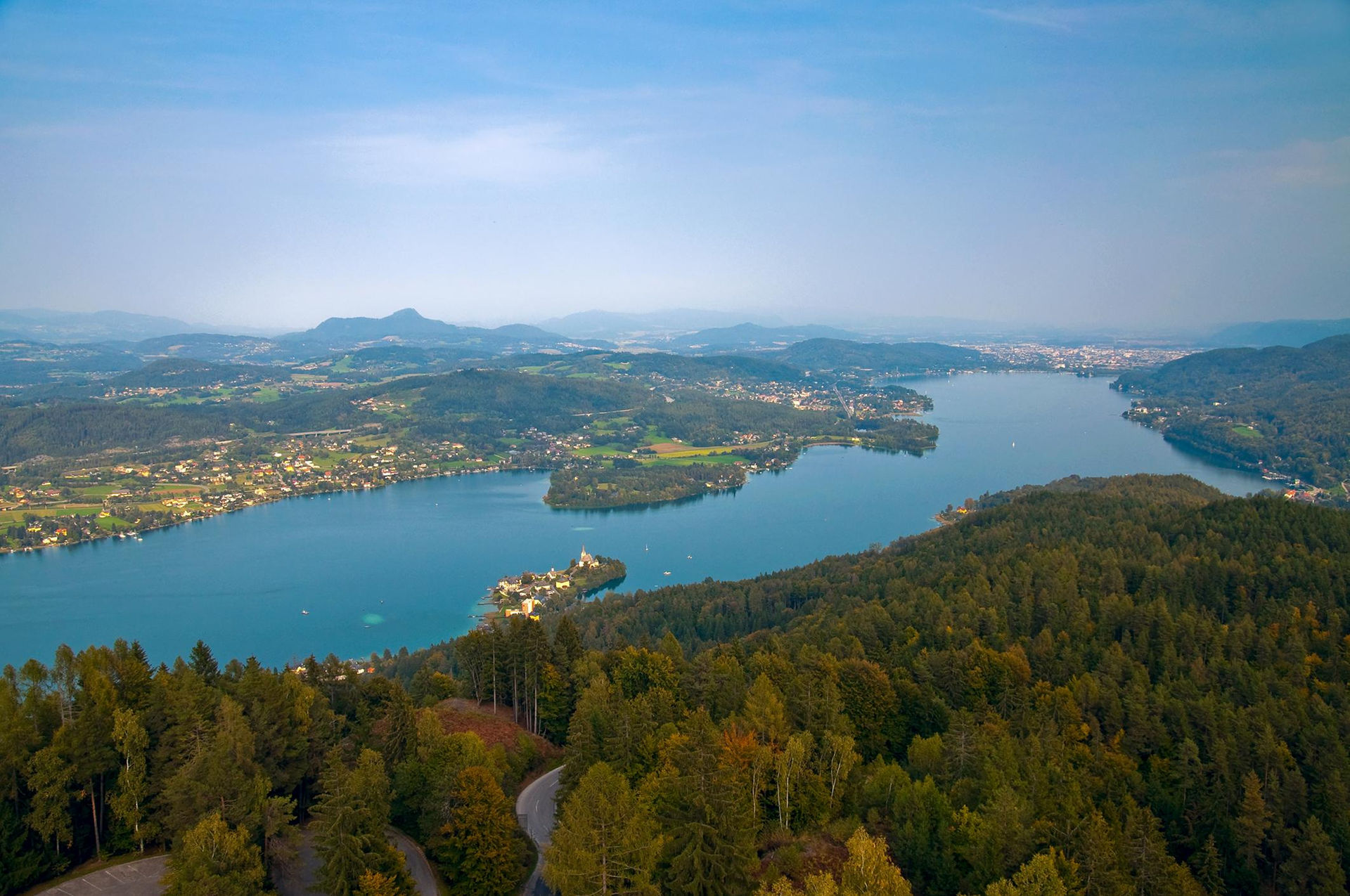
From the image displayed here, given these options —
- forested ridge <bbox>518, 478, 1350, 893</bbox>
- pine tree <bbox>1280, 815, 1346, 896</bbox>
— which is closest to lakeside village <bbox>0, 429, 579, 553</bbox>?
forested ridge <bbox>518, 478, 1350, 893</bbox>

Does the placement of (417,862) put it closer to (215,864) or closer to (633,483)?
(215,864)

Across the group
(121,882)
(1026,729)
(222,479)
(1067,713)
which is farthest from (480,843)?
(222,479)

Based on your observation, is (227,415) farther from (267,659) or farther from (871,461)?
(871,461)

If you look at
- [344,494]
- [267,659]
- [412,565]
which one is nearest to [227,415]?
[344,494]

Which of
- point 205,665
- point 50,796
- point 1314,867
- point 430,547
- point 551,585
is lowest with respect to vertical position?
point 430,547

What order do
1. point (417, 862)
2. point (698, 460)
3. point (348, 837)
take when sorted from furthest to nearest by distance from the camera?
point (698, 460) → point (417, 862) → point (348, 837)

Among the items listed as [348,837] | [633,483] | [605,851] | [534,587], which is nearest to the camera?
[605,851]
